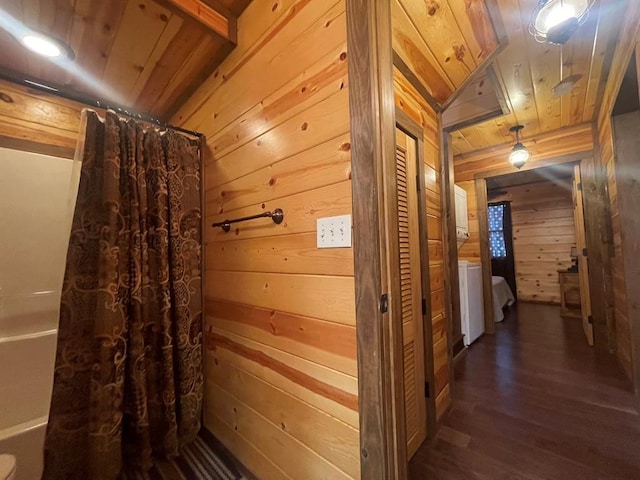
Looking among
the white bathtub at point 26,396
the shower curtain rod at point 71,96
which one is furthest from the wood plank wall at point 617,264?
the white bathtub at point 26,396

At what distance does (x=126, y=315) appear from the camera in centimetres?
134

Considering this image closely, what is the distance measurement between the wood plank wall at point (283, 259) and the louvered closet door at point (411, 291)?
0.61 m

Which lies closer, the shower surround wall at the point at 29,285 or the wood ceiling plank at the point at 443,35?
the wood ceiling plank at the point at 443,35

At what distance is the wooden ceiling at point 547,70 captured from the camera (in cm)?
155

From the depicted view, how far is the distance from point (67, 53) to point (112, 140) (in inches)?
24.8

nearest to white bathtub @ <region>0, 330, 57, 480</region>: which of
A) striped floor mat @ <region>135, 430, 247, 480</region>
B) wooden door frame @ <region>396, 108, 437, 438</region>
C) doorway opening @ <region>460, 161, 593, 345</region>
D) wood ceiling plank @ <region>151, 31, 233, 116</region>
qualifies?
striped floor mat @ <region>135, 430, 247, 480</region>

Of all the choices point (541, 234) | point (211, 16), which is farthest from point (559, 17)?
point (541, 234)

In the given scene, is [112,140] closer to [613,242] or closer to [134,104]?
[134,104]

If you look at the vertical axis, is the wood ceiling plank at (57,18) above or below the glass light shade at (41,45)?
above

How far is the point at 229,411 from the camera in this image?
4.79ft

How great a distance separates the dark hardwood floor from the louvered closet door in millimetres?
197

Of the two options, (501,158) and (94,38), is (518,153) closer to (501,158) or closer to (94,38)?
(501,158)

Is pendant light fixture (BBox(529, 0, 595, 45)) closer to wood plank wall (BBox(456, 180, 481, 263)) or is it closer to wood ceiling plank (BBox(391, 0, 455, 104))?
wood ceiling plank (BBox(391, 0, 455, 104))

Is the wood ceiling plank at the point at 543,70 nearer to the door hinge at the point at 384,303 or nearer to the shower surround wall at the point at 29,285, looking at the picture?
the door hinge at the point at 384,303
